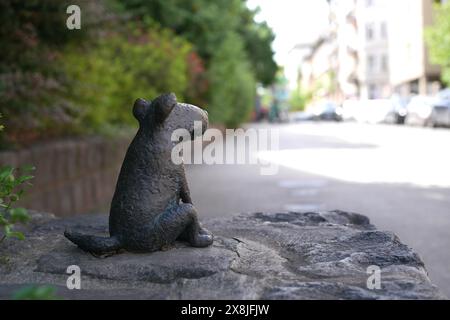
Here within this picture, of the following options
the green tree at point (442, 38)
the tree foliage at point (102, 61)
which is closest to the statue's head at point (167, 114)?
the tree foliage at point (102, 61)

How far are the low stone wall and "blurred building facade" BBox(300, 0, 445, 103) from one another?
83.6 feet

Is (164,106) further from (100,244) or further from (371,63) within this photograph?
(371,63)

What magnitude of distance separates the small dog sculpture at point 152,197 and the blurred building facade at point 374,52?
29.7m

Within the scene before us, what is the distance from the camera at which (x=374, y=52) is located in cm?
6006

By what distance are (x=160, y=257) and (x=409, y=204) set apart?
5.56 metres

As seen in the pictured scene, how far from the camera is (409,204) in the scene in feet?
24.6

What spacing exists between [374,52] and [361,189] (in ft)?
179

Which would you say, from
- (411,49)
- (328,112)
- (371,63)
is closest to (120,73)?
(411,49)

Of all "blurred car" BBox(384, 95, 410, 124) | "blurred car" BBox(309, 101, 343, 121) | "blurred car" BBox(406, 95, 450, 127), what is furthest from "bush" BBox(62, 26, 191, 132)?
"blurred car" BBox(309, 101, 343, 121)

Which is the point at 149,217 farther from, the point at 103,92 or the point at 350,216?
the point at 103,92

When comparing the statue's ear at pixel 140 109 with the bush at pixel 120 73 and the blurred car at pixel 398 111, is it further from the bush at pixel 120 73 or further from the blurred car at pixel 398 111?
the blurred car at pixel 398 111

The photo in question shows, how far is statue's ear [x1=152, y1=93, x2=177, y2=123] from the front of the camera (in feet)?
8.91

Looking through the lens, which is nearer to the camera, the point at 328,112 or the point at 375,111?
the point at 375,111

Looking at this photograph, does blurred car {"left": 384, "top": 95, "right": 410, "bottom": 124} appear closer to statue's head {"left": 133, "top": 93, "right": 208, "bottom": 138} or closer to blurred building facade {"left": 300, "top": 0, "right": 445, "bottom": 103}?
blurred building facade {"left": 300, "top": 0, "right": 445, "bottom": 103}
